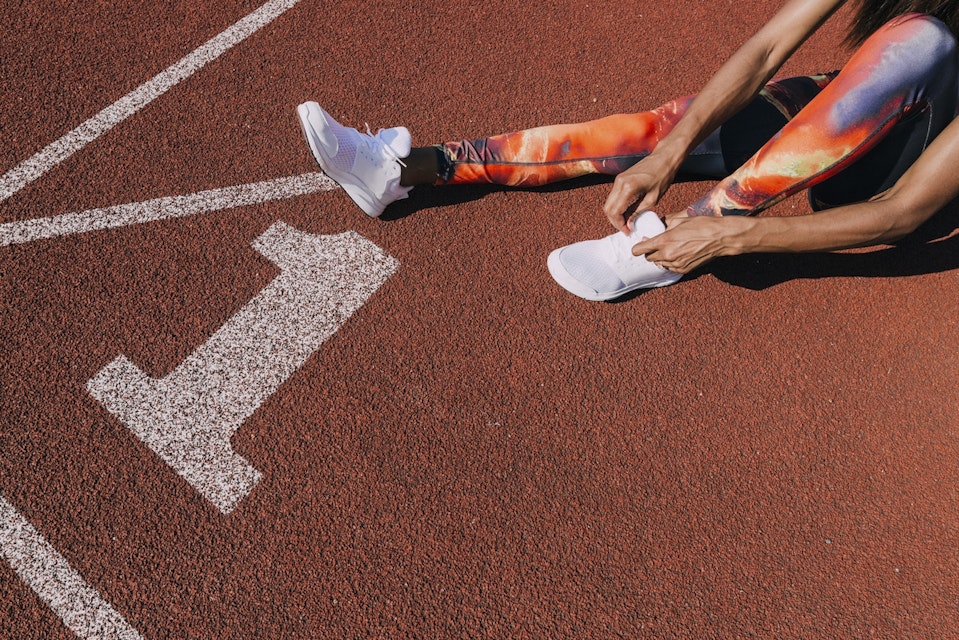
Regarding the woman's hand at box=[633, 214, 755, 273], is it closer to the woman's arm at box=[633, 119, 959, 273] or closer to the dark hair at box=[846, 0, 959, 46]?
the woman's arm at box=[633, 119, 959, 273]

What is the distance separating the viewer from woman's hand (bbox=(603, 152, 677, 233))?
2.31m

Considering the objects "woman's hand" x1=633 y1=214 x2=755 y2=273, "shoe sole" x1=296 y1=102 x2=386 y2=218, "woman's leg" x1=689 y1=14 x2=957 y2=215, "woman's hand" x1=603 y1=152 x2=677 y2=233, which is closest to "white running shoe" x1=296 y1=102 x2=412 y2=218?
"shoe sole" x1=296 y1=102 x2=386 y2=218

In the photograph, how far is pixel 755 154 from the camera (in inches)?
96.7

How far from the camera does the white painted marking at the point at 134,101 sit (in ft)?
8.93

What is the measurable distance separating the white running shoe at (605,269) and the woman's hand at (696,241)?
0.17 m

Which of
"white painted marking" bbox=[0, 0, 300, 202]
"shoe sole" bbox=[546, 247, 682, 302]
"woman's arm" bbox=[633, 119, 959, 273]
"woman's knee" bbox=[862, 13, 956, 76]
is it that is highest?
"white painted marking" bbox=[0, 0, 300, 202]

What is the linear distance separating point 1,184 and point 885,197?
3.37 metres

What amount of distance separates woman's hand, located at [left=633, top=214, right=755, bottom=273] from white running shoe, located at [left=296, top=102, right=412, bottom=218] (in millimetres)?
1047

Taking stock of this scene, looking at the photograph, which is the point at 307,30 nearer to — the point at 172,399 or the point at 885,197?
the point at 172,399

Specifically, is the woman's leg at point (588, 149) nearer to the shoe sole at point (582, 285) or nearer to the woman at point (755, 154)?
the woman at point (755, 154)

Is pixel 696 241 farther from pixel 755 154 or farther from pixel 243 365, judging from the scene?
pixel 243 365

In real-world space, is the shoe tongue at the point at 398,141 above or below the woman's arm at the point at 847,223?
above

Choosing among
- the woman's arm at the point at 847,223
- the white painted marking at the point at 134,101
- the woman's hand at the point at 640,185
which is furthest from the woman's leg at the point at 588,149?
the white painted marking at the point at 134,101

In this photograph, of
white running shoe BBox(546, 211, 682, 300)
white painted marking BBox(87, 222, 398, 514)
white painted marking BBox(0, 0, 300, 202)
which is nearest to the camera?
white painted marking BBox(87, 222, 398, 514)
